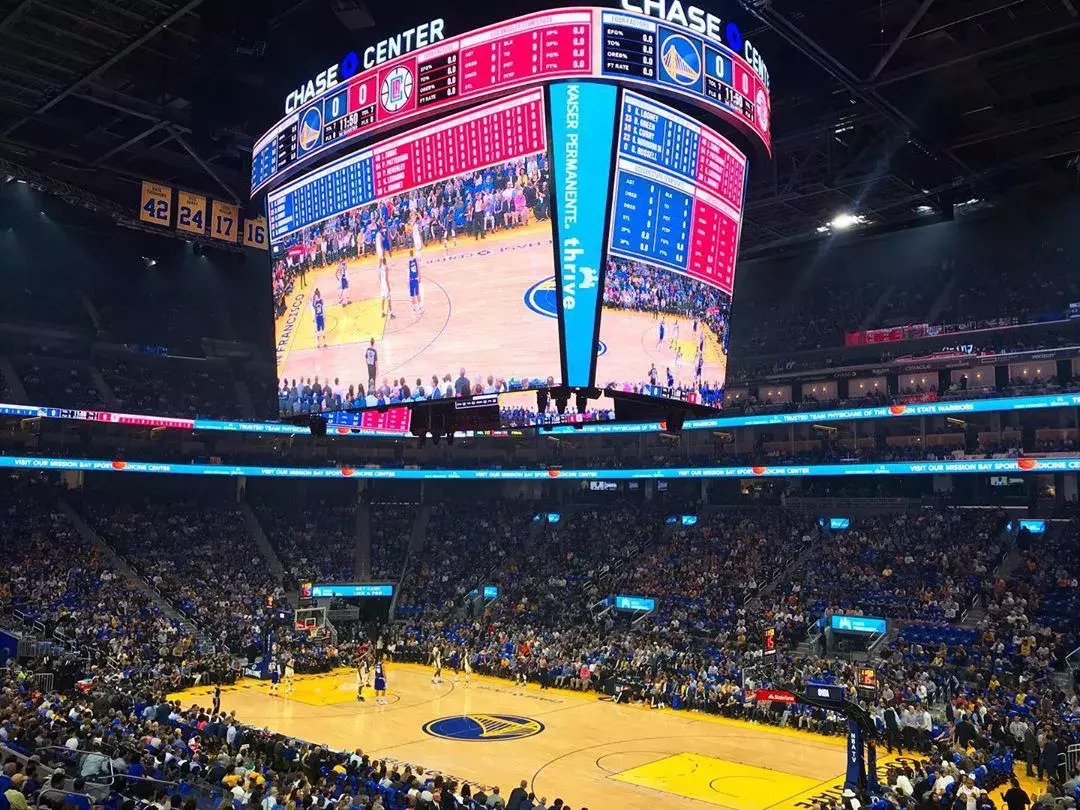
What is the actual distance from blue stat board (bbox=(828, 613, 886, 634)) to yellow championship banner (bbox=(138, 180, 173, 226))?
946 inches

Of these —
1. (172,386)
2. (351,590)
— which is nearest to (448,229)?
(351,590)

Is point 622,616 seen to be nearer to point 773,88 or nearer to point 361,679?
point 361,679

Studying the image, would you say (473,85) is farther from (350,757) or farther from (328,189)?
(350,757)

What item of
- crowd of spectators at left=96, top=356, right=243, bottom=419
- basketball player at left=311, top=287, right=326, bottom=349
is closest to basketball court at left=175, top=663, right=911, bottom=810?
basketball player at left=311, top=287, right=326, bottom=349

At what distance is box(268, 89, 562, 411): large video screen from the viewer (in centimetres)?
1559

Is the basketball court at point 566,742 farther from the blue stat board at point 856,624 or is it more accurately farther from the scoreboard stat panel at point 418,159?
the scoreboard stat panel at point 418,159

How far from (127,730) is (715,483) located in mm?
30997

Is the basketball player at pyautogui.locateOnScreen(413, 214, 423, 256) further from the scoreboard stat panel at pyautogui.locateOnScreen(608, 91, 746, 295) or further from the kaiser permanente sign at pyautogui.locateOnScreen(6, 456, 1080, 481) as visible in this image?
the kaiser permanente sign at pyautogui.locateOnScreen(6, 456, 1080, 481)

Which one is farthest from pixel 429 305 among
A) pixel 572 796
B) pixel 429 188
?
pixel 572 796

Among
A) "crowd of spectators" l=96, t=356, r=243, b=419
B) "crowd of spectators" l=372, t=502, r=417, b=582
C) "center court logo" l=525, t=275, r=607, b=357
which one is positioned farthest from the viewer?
"crowd of spectators" l=96, t=356, r=243, b=419

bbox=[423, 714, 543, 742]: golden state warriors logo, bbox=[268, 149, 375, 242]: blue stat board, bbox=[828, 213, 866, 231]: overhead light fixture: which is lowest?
bbox=[423, 714, 543, 742]: golden state warriors logo

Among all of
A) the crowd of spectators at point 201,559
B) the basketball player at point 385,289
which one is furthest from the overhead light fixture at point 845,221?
the crowd of spectators at point 201,559

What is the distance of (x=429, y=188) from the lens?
54.5 ft

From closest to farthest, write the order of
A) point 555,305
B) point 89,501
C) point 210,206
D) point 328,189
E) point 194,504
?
point 555,305, point 328,189, point 210,206, point 89,501, point 194,504
